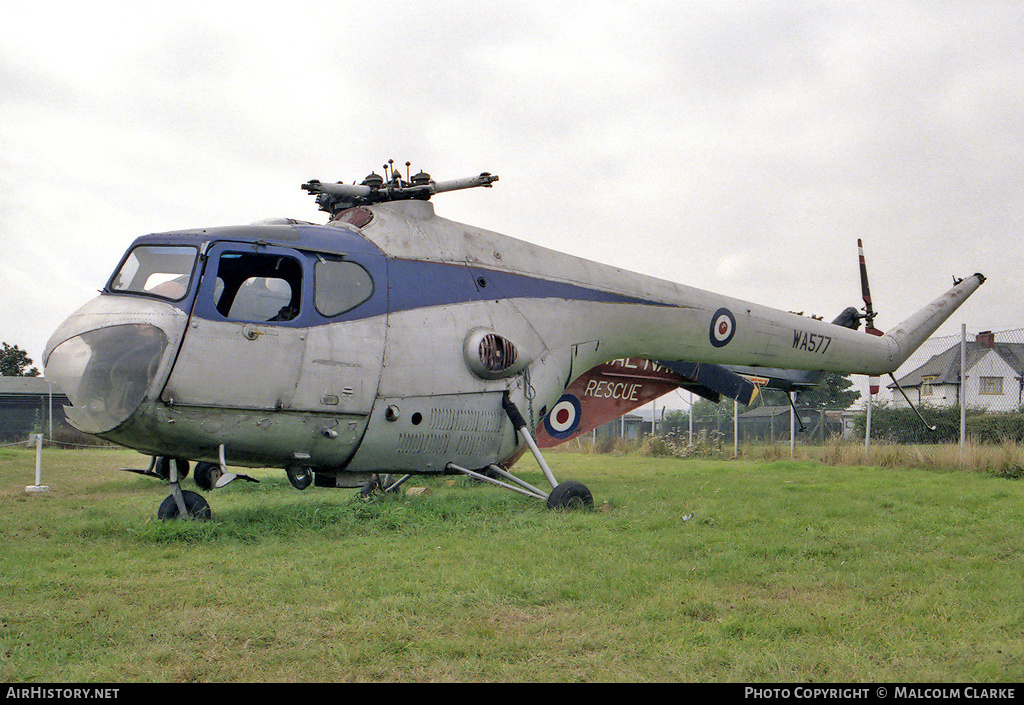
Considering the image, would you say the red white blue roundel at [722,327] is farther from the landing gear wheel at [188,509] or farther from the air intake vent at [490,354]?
the landing gear wheel at [188,509]

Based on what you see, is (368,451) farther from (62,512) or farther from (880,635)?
(880,635)

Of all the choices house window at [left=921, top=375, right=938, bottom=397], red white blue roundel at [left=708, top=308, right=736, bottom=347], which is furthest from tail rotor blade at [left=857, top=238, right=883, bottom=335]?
house window at [left=921, top=375, right=938, bottom=397]

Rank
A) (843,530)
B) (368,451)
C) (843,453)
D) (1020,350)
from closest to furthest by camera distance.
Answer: (843,530)
(368,451)
(843,453)
(1020,350)

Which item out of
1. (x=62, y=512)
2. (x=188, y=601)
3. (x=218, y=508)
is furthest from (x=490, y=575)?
(x=62, y=512)

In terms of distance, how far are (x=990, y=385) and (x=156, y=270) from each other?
67.6ft

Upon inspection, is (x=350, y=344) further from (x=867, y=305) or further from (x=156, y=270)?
(x=867, y=305)

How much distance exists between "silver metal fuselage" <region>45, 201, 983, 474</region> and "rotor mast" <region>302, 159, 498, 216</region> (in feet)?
0.69

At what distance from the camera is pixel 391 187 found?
9.37 m

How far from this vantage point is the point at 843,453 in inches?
661

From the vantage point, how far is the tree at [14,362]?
5056 cm

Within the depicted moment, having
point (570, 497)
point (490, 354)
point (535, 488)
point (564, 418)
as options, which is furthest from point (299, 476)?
point (564, 418)

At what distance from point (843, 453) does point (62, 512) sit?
15.0m

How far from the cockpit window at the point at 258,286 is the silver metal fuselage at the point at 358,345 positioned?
30 millimetres

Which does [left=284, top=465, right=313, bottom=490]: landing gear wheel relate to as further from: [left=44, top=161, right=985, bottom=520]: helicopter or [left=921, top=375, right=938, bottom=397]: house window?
[left=921, top=375, right=938, bottom=397]: house window
